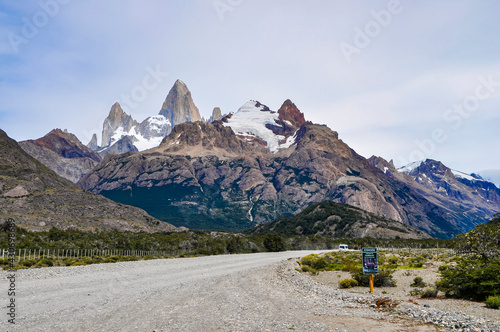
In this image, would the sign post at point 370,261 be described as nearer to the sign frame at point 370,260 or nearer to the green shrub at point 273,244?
the sign frame at point 370,260

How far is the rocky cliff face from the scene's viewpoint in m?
126

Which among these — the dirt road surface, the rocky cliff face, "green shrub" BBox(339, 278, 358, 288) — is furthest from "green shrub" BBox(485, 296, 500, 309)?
the rocky cliff face

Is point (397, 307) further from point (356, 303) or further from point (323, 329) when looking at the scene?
point (323, 329)

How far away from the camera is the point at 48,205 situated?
138625 mm

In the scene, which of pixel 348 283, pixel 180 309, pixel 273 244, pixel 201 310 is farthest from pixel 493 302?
pixel 273 244

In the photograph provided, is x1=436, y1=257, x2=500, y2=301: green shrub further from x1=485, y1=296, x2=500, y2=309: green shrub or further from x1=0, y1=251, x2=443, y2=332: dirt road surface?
x1=0, y1=251, x2=443, y2=332: dirt road surface

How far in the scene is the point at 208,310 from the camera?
54.4ft

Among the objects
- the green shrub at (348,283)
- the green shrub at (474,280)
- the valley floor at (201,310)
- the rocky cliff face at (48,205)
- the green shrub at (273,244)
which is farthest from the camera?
the rocky cliff face at (48,205)

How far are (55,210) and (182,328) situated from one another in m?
141

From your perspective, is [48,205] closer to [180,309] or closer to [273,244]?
[273,244]

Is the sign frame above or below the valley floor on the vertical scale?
above

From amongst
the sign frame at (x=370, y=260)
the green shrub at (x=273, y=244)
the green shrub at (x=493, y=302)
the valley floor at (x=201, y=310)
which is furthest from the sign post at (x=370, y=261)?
the green shrub at (x=273, y=244)

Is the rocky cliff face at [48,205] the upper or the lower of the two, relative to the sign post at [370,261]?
upper

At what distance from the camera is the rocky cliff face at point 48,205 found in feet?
412
